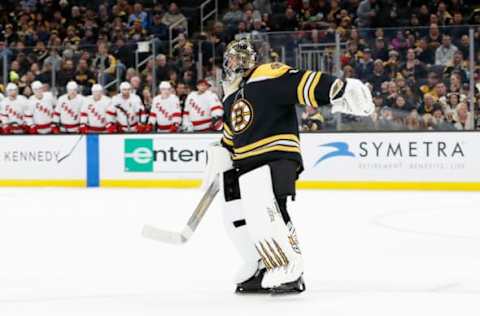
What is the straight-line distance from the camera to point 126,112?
1311cm

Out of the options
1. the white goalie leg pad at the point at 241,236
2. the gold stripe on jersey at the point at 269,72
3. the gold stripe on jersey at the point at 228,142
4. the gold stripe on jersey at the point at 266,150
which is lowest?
the white goalie leg pad at the point at 241,236

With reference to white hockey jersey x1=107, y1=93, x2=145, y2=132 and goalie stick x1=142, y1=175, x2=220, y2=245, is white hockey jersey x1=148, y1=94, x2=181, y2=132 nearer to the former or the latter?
white hockey jersey x1=107, y1=93, x2=145, y2=132

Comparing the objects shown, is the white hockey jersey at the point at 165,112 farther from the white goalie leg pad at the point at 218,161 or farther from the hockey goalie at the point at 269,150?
the hockey goalie at the point at 269,150

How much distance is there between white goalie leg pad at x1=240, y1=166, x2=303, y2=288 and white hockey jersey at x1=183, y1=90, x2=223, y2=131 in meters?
7.90

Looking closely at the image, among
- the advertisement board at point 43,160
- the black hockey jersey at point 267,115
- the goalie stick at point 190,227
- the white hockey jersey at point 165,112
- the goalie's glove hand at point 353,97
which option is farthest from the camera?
the white hockey jersey at point 165,112

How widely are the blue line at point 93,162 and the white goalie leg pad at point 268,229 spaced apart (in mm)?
8111

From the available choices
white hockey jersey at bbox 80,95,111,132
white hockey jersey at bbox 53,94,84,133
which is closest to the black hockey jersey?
white hockey jersey at bbox 80,95,111,132

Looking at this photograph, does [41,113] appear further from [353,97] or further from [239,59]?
[353,97]

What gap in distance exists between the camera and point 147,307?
4336mm

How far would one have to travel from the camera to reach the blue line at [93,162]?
40.9ft

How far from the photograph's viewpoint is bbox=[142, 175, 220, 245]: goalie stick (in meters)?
4.88

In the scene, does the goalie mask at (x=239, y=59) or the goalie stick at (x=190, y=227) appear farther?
the goalie stick at (x=190, y=227)

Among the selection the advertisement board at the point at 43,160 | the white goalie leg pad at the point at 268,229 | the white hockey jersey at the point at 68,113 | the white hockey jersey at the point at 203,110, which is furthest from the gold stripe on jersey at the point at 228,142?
the white hockey jersey at the point at 68,113

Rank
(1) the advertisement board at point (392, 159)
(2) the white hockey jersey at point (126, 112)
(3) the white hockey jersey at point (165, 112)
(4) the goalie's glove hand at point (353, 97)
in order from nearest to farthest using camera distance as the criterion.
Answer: (4) the goalie's glove hand at point (353, 97), (1) the advertisement board at point (392, 159), (3) the white hockey jersey at point (165, 112), (2) the white hockey jersey at point (126, 112)
